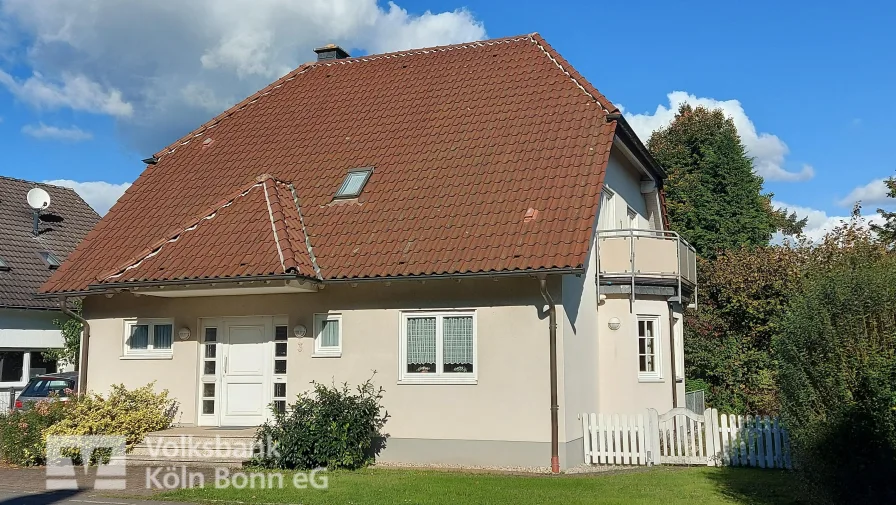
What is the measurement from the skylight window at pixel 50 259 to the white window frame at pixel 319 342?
1595cm

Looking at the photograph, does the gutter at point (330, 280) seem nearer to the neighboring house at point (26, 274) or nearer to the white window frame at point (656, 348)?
the white window frame at point (656, 348)

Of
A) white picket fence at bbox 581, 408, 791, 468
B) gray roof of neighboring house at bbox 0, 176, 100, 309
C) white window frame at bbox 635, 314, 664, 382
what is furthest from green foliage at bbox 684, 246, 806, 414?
gray roof of neighboring house at bbox 0, 176, 100, 309

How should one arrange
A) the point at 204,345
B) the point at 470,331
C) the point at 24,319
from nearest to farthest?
1. the point at 470,331
2. the point at 204,345
3. the point at 24,319

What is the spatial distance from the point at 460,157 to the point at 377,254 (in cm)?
300

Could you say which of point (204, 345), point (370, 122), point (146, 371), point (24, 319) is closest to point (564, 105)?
point (370, 122)

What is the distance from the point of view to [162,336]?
54.5 feet

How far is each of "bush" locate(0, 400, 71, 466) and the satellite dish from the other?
14683mm

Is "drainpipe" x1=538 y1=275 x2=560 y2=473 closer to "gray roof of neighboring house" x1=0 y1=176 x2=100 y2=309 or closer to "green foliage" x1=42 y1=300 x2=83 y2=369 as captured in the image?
"green foliage" x1=42 y1=300 x2=83 y2=369

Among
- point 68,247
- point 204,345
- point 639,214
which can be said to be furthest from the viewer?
point 68,247

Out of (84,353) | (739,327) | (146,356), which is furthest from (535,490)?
(739,327)

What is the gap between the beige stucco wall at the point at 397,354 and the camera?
13.8 meters

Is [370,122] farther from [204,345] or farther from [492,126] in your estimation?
[204,345]

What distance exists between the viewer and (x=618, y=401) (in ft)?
52.5

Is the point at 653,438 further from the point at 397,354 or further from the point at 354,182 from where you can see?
the point at 354,182
